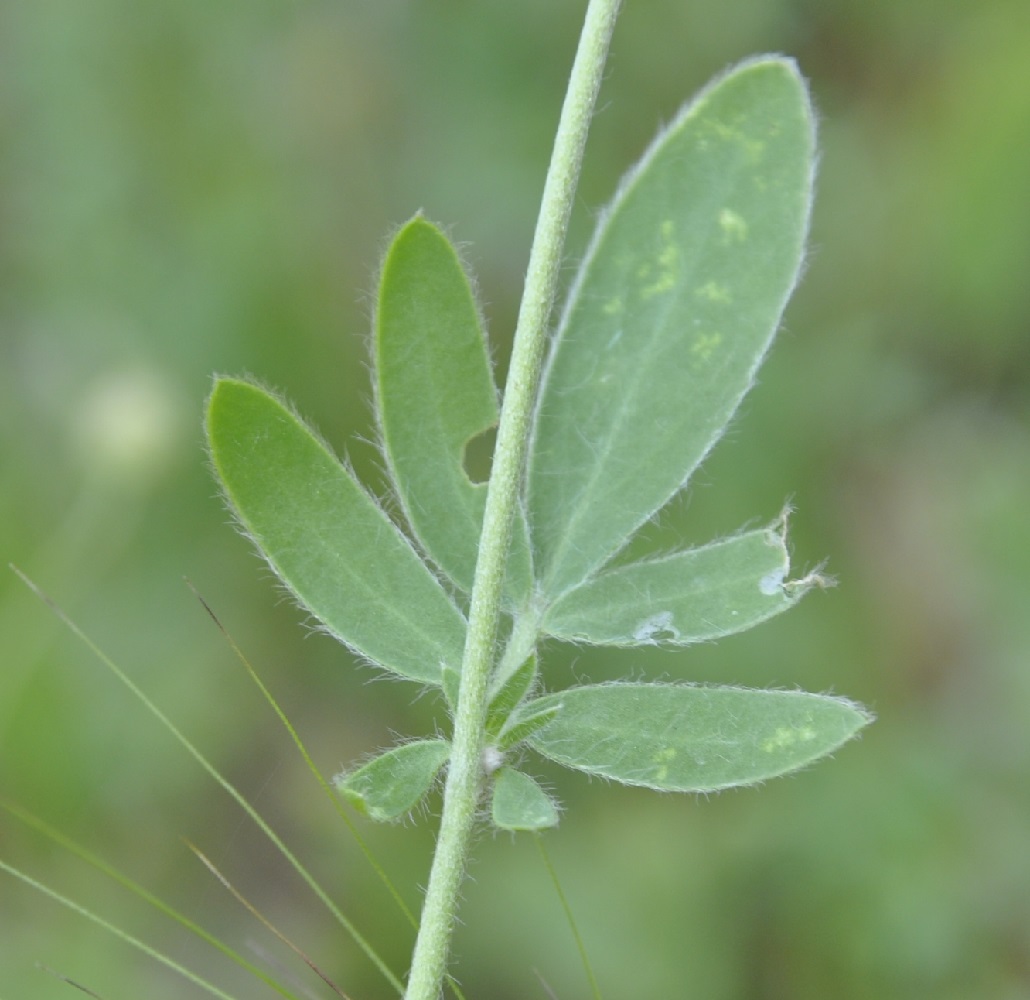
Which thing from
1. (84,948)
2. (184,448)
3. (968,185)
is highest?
(968,185)

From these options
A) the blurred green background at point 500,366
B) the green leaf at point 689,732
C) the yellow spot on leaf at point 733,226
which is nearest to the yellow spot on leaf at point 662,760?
the green leaf at point 689,732

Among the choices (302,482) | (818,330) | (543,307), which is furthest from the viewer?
(818,330)

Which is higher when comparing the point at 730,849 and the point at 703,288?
the point at 730,849

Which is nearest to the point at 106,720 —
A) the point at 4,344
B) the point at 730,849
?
the point at 4,344

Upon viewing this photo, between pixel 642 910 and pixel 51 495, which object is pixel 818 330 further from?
pixel 51 495

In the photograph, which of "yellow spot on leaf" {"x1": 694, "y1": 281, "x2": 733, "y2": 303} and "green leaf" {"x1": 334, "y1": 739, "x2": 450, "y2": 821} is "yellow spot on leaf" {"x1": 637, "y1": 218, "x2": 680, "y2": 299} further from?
"green leaf" {"x1": 334, "y1": 739, "x2": 450, "y2": 821}

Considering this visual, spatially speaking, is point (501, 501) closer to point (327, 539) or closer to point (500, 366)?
point (327, 539)
